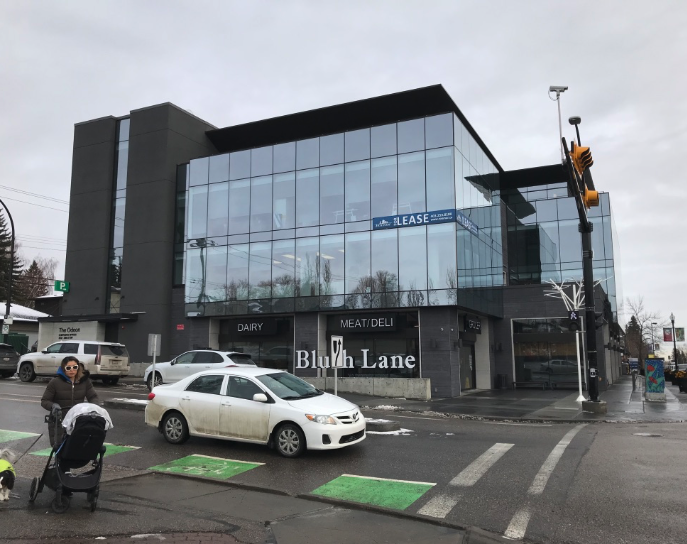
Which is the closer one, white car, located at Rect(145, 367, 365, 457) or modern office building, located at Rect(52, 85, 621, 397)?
white car, located at Rect(145, 367, 365, 457)

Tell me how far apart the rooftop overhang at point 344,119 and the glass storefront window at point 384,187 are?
111 inches

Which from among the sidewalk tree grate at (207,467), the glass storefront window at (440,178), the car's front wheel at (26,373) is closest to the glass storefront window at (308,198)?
the glass storefront window at (440,178)

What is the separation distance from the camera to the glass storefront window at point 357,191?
27.5 meters

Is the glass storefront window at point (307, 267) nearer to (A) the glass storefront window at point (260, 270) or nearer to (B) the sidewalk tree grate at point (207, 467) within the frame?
(A) the glass storefront window at point (260, 270)

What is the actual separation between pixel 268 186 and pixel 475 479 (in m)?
24.3

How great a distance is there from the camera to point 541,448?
419 inches

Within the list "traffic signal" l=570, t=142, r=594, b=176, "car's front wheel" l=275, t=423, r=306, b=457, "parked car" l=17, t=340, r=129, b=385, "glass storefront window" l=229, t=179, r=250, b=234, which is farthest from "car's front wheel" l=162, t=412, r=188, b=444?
"glass storefront window" l=229, t=179, r=250, b=234

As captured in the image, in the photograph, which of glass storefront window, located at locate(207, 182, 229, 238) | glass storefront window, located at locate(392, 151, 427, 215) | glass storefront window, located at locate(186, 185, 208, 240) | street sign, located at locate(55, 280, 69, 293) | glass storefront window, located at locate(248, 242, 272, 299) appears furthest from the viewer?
street sign, located at locate(55, 280, 69, 293)

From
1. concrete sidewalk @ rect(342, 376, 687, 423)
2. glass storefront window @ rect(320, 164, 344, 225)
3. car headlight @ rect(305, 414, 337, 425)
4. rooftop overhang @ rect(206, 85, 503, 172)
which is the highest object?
rooftop overhang @ rect(206, 85, 503, 172)

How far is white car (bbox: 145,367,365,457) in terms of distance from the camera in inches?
373

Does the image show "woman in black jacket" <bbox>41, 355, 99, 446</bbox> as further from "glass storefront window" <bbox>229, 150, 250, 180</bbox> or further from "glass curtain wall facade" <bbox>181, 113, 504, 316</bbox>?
"glass storefront window" <bbox>229, 150, 250, 180</bbox>

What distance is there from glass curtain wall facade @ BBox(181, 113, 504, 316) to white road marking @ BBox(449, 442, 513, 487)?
14.5 metres

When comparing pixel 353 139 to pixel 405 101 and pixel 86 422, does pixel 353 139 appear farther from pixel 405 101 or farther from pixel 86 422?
pixel 86 422

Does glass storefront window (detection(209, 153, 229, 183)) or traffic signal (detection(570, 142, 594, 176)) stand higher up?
glass storefront window (detection(209, 153, 229, 183))
